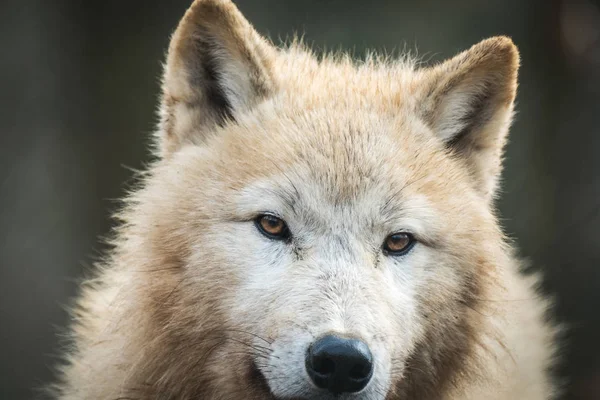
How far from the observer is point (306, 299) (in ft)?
12.7

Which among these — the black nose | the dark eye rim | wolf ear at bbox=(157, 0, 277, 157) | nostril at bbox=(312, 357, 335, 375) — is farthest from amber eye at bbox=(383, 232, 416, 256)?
wolf ear at bbox=(157, 0, 277, 157)

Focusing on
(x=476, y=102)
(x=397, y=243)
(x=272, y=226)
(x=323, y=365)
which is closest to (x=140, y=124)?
(x=476, y=102)

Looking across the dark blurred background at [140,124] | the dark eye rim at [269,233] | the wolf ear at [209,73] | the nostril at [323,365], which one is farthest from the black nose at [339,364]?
the dark blurred background at [140,124]

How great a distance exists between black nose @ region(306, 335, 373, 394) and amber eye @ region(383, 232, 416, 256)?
0.78 m

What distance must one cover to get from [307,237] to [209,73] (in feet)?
4.15

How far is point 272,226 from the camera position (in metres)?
4.23

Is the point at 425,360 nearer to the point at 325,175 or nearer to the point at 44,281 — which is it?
the point at 325,175

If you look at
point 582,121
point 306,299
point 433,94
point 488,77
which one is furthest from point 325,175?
point 582,121

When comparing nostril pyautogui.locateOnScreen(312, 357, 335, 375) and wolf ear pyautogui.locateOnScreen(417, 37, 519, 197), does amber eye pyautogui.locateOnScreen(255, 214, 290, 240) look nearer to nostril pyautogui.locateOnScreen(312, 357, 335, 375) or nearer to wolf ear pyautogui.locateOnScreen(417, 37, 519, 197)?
nostril pyautogui.locateOnScreen(312, 357, 335, 375)

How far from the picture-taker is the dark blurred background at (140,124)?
26.7ft

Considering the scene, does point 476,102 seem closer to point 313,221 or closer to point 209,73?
point 313,221

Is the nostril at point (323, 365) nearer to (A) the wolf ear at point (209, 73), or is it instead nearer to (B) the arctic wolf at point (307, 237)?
(B) the arctic wolf at point (307, 237)

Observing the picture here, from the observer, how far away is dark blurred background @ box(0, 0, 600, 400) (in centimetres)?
815

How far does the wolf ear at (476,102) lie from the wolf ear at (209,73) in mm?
1018
